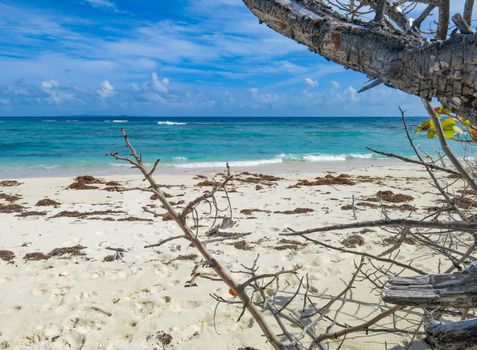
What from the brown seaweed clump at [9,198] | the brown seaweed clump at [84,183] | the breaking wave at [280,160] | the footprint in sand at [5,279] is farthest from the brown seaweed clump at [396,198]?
the breaking wave at [280,160]

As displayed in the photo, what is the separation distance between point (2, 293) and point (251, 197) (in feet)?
22.2

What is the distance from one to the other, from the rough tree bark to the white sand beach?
1.74ft

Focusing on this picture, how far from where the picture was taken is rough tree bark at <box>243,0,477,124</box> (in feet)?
3.59

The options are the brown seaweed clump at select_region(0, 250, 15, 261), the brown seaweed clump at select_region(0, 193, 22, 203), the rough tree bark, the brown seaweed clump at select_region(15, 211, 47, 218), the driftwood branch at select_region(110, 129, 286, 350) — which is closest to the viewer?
the rough tree bark

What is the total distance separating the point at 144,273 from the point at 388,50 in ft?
13.3

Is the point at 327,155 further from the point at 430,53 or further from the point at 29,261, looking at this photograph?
the point at 430,53

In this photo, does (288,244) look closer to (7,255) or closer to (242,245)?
(242,245)

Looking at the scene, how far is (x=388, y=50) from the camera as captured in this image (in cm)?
121

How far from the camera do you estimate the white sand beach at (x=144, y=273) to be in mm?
3371

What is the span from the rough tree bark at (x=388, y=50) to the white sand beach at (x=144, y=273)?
0.53 meters

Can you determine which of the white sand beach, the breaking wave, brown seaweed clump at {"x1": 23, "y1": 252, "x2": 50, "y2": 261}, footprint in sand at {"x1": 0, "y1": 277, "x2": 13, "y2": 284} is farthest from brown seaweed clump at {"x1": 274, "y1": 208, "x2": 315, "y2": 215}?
the breaking wave

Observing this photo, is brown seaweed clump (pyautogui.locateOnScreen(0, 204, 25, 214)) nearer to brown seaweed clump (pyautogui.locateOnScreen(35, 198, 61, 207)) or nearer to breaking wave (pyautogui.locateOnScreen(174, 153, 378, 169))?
brown seaweed clump (pyautogui.locateOnScreen(35, 198, 61, 207))

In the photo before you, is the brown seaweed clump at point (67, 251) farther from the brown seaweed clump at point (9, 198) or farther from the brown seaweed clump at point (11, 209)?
the brown seaweed clump at point (9, 198)

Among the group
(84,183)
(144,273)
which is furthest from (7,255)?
(84,183)
